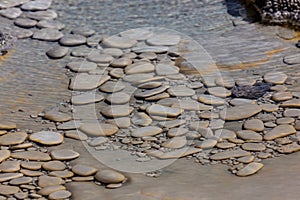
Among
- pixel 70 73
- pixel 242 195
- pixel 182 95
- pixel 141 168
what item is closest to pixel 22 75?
pixel 70 73

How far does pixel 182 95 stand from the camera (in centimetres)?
327

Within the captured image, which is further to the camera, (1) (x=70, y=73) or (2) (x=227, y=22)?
(2) (x=227, y=22)

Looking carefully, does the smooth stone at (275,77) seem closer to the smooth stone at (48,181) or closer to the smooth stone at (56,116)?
the smooth stone at (56,116)

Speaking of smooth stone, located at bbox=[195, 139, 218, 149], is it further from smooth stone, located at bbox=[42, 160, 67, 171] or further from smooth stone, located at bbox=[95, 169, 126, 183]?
smooth stone, located at bbox=[42, 160, 67, 171]

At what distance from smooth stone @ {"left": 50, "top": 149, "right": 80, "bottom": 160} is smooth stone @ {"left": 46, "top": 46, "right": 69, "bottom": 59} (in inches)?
40.2

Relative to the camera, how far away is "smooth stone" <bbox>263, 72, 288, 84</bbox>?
3392 mm

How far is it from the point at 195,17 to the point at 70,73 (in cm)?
106

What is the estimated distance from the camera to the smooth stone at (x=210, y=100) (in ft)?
10.5

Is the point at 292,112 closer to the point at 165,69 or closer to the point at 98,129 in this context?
the point at 165,69

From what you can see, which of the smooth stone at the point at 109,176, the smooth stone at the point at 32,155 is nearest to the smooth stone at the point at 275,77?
the smooth stone at the point at 109,176

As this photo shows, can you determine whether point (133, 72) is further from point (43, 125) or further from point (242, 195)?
point (242, 195)

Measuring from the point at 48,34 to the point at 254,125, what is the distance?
1.57 meters

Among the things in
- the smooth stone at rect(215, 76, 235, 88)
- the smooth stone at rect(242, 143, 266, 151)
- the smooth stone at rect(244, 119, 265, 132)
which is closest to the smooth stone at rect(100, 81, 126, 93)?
the smooth stone at rect(215, 76, 235, 88)

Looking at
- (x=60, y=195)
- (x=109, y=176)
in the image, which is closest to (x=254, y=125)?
(x=109, y=176)
